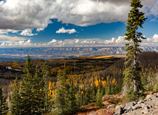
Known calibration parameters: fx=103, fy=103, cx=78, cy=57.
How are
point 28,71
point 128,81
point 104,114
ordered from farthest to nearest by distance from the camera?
point 28,71 < point 128,81 < point 104,114

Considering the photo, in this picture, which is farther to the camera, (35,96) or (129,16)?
(35,96)

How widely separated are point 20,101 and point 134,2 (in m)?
32.0

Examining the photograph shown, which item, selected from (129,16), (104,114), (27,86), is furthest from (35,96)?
(129,16)

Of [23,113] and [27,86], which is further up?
[27,86]

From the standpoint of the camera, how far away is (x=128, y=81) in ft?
56.4

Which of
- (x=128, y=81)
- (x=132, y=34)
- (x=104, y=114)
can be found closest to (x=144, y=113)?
(x=104, y=114)

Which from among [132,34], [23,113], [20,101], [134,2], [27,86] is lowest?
[23,113]

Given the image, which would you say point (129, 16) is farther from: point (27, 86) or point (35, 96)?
point (35, 96)

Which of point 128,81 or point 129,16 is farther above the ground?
point 129,16

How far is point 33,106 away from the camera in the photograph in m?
26.2

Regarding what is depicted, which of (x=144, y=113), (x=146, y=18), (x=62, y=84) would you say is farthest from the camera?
(x=62, y=84)

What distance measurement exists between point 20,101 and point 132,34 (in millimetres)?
29006

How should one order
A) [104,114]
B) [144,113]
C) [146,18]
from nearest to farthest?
[144,113] → [104,114] → [146,18]

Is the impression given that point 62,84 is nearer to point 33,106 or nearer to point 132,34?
point 33,106
